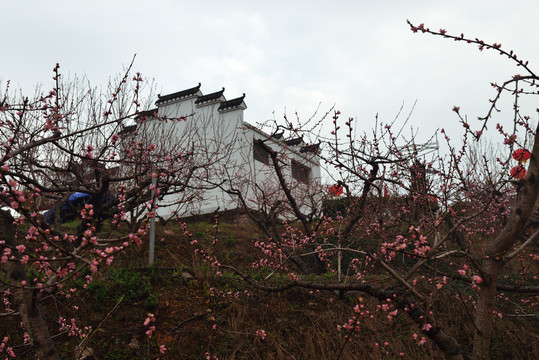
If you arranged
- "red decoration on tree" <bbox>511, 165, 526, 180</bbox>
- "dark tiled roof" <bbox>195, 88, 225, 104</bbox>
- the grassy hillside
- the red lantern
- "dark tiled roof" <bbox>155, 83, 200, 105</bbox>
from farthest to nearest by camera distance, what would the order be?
"dark tiled roof" <bbox>155, 83, 200, 105</bbox>
"dark tiled roof" <bbox>195, 88, 225, 104</bbox>
the grassy hillside
"red decoration on tree" <bbox>511, 165, 526, 180</bbox>
the red lantern

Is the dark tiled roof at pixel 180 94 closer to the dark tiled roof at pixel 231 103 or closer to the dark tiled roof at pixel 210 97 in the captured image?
the dark tiled roof at pixel 210 97

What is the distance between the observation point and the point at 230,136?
16.0 meters

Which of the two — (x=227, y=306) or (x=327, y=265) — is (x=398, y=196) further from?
(x=227, y=306)

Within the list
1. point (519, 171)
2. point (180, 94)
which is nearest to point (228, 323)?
point (519, 171)

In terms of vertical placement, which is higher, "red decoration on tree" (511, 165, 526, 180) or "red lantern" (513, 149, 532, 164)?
"red lantern" (513, 149, 532, 164)

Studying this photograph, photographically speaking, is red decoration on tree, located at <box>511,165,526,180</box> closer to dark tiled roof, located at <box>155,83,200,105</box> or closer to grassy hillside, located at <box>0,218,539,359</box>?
grassy hillside, located at <box>0,218,539,359</box>

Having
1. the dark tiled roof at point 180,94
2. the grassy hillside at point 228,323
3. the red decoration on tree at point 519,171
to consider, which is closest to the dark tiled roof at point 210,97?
the dark tiled roof at point 180,94

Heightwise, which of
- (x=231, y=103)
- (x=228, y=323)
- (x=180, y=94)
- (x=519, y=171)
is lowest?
(x=228, y=323)

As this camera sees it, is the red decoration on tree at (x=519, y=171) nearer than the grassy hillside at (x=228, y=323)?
Yes

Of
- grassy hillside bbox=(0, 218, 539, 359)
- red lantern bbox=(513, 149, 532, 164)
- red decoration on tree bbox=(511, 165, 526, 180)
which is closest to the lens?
red lantern bbox=(513, 149, 532, 164)

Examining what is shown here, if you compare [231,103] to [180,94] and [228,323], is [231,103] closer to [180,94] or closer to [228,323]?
[180,94]

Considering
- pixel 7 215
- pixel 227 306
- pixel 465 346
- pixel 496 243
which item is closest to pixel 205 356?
pixel 227 306

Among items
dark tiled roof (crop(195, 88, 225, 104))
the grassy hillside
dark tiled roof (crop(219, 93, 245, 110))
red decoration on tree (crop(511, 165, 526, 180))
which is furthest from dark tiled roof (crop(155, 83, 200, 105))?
red decoration on tree (crop(511, 165, 526, 180))

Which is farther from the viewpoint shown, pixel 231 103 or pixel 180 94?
pixel 180 94
